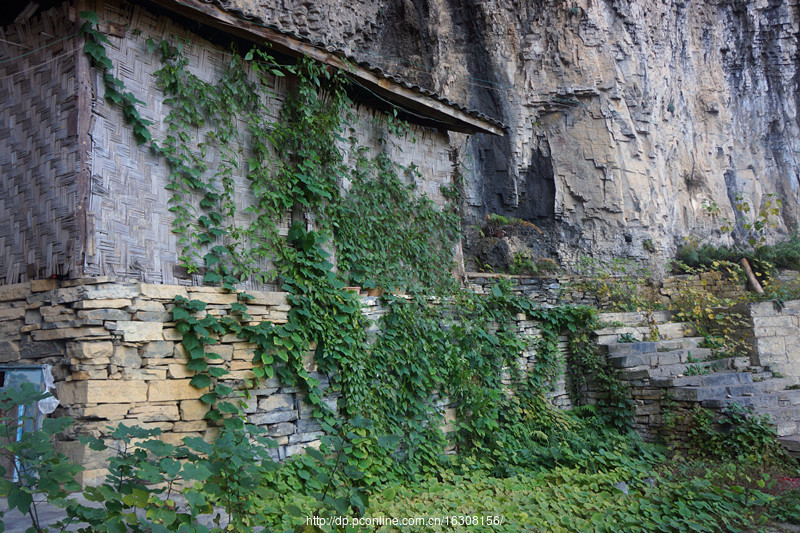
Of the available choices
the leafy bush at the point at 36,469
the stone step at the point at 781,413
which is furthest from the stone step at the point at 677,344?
the leafy bush at the point at 36,469

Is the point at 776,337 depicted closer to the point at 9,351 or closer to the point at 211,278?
the point at 211,278

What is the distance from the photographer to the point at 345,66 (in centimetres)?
596

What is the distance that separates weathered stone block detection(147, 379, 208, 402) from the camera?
4367 mm

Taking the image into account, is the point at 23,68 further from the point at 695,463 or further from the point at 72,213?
the point at 695,463

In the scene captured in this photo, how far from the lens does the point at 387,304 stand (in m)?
6.45

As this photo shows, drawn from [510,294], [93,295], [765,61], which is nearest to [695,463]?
[510,294]

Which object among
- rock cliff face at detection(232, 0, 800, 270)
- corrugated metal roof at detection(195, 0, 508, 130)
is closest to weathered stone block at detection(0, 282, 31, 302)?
corrugated metal roof at detection(195, 0, 508, 130)

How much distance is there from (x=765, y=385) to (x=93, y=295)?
867 cm

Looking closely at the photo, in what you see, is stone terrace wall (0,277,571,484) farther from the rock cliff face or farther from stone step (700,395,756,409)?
the rock cliff face

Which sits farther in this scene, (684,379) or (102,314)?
(684,379)

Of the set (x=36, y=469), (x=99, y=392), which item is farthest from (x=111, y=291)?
(x=36, y=469)

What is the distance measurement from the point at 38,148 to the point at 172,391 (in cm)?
250

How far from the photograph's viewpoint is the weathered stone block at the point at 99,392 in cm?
407

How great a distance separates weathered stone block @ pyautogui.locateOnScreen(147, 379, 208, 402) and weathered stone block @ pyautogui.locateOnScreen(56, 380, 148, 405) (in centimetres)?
8
